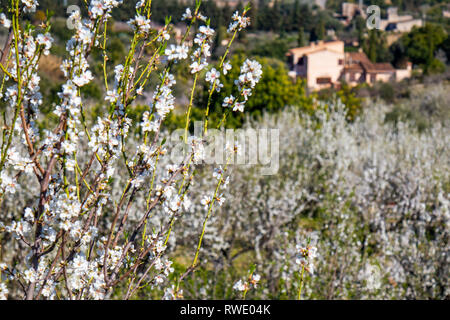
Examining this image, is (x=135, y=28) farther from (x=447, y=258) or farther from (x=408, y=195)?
(x=408, y=195)

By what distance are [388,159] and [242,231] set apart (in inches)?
147

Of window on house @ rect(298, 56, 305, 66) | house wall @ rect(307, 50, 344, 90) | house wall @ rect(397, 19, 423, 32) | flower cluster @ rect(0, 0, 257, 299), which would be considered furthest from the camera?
house wall @ rect(397, 19, 423, 32)

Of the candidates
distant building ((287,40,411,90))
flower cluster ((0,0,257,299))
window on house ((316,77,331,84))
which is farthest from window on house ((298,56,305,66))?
flower cluster ((0,0,257,299))

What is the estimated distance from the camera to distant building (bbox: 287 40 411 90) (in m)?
14.5

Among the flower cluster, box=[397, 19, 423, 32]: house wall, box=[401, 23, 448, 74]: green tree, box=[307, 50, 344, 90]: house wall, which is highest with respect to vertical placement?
box=[397, 19, 423, 32]: house wall

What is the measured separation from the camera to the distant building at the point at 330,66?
47.7 feet

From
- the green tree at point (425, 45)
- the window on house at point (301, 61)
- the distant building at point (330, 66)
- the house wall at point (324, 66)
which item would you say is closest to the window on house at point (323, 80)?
the distant building at point (330, 66)

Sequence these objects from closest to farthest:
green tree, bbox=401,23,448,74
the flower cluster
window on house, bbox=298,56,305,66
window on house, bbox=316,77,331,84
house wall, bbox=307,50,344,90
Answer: the flower cluster
house wall, bbox=307,50,344,90
window on house, bbox=298,56,305,66
window on house, bbox=316,77,331,84
green tree, bbox=401,23,448,74

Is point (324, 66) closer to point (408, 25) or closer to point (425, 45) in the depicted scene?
point (425, 45)

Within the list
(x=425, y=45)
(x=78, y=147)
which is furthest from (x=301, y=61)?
(x=78, y=147)

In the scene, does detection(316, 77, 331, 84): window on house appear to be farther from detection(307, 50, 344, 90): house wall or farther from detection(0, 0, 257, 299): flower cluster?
detection(0, 0, 257, 299): flower cluster

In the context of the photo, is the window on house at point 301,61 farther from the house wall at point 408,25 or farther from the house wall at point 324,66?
the house wall at point 408,25

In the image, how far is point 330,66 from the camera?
1588 cm

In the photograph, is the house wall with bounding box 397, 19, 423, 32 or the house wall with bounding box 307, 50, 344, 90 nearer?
the house wall with bounding box 307, 50, 344, 90
